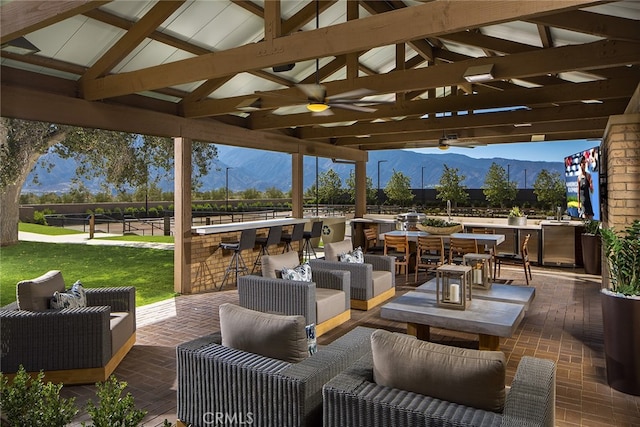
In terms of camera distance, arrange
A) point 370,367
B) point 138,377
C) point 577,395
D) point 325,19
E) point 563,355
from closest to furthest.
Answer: point 370,367 → point 577,395 → point 138,377 → point 563,355 → point 325,19

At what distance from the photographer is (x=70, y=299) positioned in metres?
3.82

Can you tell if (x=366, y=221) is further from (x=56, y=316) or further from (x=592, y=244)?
(x=56, y=316)

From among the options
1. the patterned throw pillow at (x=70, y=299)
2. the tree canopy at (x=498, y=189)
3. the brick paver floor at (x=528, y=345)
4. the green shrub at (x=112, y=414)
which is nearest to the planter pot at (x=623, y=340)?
the brick paver floor at (x=528, y=345)

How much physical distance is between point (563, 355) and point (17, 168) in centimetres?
1288

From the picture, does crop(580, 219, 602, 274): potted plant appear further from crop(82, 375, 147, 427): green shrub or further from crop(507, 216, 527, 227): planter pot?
crop(82, 375, 147, 427): green shrub

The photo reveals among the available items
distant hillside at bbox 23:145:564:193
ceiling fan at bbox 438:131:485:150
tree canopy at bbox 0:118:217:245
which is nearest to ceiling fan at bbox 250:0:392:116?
ceiling fan at bbox 438:131:485:150

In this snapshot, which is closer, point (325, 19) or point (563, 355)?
point (563, 355)

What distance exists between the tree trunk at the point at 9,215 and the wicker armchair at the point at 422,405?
44.7 ft

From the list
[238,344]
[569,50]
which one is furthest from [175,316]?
[569,50]

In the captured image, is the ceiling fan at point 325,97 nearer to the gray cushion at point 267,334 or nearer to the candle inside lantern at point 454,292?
the candle inside lantern at point 454,292

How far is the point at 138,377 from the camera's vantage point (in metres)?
3.79

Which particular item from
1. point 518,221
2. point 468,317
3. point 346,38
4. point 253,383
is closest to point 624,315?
point 468,317

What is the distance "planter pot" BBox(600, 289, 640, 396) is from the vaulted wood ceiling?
2.25m

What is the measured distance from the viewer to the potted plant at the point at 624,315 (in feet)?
11.4
